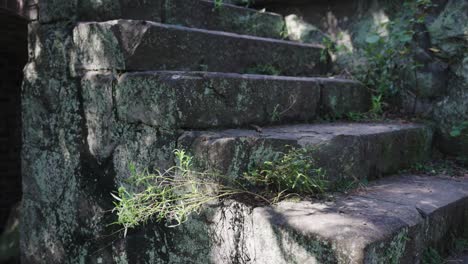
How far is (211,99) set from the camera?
188cm

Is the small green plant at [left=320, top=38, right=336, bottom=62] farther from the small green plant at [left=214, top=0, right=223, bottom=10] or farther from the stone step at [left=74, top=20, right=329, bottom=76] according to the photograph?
the small green plant at [left=214, top=0, right=223, bottom=10]

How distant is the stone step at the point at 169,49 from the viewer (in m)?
2.02

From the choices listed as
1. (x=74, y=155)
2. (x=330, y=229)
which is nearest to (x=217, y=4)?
(x=74, y=155)

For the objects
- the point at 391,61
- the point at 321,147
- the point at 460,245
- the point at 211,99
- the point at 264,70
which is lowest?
the point at 460,245

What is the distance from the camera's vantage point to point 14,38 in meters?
3.86

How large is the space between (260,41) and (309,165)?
4.23 ft

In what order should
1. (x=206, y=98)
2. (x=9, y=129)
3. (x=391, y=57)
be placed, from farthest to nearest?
(x=9, y=129) → (x=391, y=57) → (x=206, y=98)

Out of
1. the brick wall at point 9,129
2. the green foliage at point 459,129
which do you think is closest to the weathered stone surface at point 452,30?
the green foliage at point 459,129

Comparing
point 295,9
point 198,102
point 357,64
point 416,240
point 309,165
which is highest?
point 295,9

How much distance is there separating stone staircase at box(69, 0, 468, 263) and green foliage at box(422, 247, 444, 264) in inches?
1.6

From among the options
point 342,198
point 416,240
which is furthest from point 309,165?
point 416,240

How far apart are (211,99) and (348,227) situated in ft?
2.86

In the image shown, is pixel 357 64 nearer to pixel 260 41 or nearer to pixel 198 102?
pixel 260 41

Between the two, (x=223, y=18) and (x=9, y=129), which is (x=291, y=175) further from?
(x=9, y=129)
